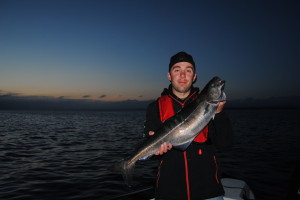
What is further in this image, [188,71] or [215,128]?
[188,71]

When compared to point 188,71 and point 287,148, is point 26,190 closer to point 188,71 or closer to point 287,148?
point 188,71

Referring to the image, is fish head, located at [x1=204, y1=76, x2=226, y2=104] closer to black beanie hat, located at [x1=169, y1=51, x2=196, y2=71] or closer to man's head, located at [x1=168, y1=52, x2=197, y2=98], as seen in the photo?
man's head, located at [x1=168, y1=52, x2=197, y2=98]

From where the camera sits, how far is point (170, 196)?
12.6 feet

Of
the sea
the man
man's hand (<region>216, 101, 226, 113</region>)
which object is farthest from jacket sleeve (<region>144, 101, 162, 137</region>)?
the sea

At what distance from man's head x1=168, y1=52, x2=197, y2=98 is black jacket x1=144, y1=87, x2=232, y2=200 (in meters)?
0.87

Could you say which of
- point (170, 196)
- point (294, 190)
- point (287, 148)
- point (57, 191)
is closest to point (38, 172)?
point (57, 191)

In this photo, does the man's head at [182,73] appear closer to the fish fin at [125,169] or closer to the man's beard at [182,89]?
the man's beard at [182,89]

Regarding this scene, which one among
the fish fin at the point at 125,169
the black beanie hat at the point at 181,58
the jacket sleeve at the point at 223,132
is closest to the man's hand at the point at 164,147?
the fish fin at the point at 125,169

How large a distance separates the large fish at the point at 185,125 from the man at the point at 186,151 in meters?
0.13

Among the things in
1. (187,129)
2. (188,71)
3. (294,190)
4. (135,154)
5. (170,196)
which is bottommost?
(294,190)

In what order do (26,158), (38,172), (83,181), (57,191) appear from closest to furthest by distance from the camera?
(57,191) → (83,181) → (38,172) → (26,158)

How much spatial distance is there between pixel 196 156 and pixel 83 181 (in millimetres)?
9127

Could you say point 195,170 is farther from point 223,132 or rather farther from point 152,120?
point 152,120

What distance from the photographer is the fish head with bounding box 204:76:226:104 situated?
4203mm
